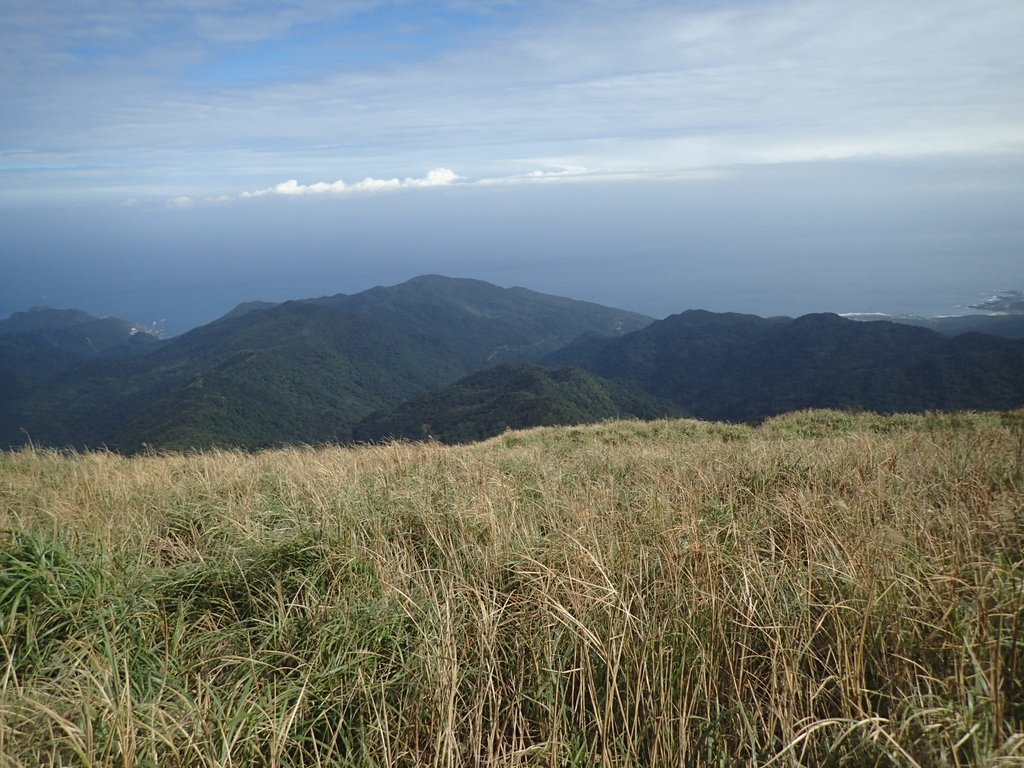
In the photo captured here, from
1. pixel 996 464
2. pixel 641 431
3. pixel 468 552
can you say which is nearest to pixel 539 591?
pixel 468 552

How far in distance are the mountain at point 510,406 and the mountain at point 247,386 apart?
15150 millimetres

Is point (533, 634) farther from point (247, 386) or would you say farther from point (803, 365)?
point (803, 365)

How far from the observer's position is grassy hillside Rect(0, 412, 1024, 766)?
1.74 m

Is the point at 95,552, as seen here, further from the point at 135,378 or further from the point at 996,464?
the point at 135,378

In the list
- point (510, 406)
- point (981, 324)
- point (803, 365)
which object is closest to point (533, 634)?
point (510, 406)

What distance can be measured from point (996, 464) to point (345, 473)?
16.7 feet

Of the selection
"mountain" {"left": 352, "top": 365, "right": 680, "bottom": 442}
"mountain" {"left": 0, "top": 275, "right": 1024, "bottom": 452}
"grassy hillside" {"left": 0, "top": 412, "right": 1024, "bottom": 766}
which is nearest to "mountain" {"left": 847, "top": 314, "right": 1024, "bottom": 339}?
"mountain" {"left": 0, "top": 275, "right": 1024, "bottom": 452}

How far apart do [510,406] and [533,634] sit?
78088mm

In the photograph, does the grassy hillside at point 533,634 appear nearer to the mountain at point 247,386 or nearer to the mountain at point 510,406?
the mountain at point 510,406

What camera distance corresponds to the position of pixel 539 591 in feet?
7.97

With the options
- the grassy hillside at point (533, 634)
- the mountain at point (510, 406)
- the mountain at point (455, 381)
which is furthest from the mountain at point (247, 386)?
the grassy hillside at point (533, 634)

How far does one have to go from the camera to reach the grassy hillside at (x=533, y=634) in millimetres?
1744

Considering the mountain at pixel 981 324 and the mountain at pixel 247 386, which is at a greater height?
the mountain at pixel 981 324

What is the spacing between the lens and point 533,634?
7.59ft
